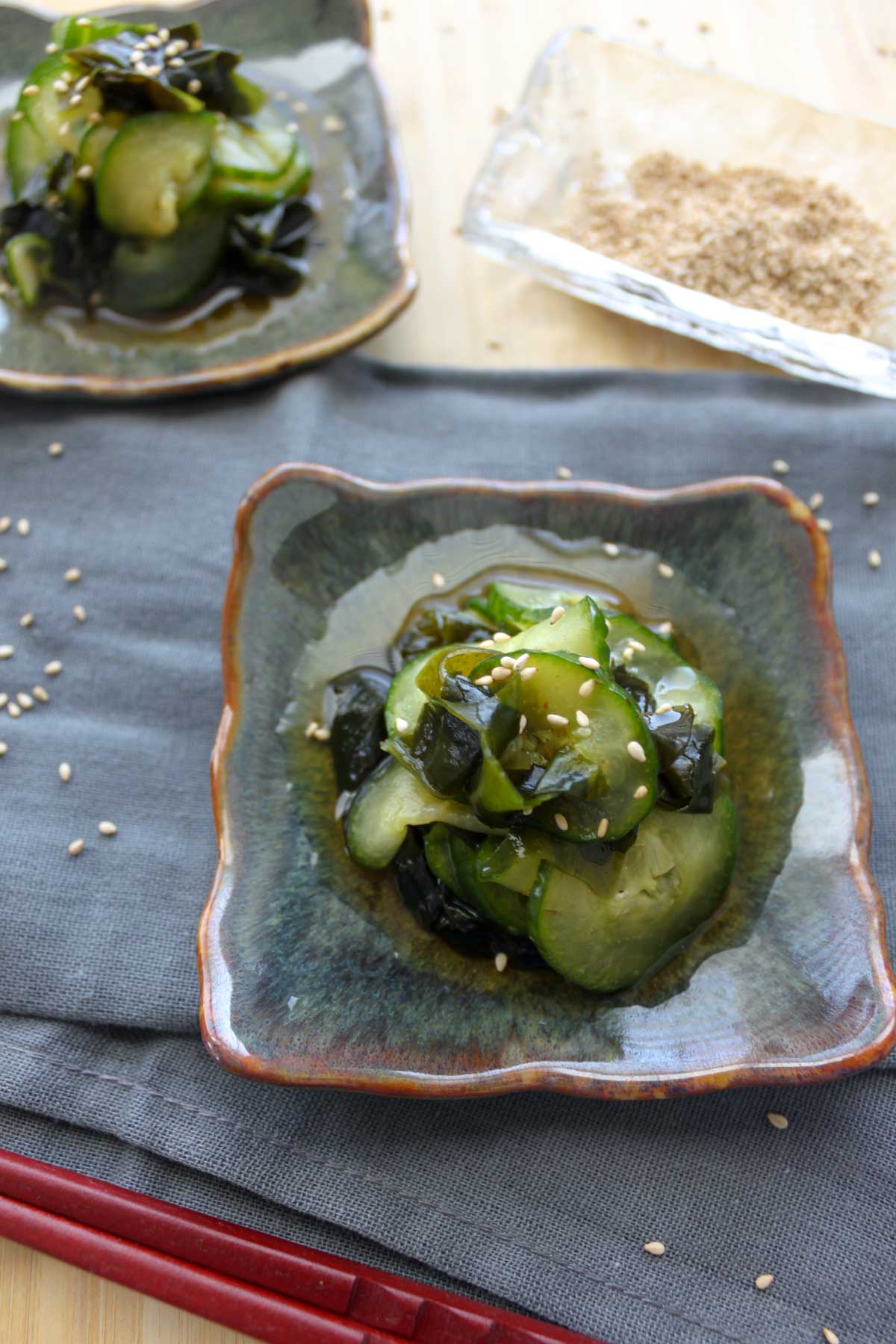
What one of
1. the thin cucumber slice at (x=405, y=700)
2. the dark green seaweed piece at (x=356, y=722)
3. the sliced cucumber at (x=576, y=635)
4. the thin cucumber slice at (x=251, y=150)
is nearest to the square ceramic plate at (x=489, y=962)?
the dark green seaweed piece at (x=356, y=722)

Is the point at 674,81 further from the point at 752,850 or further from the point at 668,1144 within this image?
the point at 668,1144

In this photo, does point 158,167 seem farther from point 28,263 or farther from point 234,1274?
point 234,1274

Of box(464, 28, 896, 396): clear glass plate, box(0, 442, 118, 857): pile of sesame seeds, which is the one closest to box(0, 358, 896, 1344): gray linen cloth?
box(0, 442, 118, 857): pile of sesame seeds

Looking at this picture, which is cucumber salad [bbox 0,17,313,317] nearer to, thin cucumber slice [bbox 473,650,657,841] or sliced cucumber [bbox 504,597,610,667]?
sliced cucumber [bbox 504,597,610,667]

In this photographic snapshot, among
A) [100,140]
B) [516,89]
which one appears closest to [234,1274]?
[100,140]

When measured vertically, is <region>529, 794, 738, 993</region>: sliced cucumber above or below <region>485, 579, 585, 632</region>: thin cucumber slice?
below

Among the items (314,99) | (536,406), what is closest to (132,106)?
(314,99)
